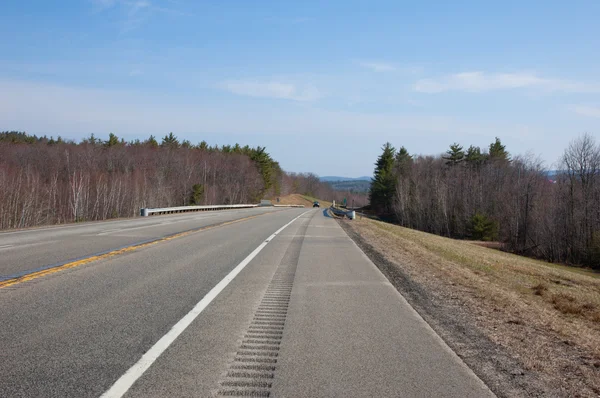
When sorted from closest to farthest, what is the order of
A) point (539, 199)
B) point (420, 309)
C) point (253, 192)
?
point (420, 309) → point (539, 199) → point (253, 192)

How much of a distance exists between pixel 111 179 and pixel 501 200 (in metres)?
58.1

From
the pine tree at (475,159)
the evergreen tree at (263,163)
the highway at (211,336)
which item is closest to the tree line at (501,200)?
the pine tree at (475,159)

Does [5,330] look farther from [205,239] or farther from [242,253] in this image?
[205,239]


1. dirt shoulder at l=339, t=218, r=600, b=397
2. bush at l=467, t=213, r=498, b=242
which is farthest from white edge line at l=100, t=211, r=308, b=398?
bush at l=467, t=213, r=498, b=242

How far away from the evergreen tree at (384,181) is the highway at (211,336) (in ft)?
317

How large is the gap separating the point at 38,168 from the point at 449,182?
216ft

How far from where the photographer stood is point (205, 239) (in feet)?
61.9

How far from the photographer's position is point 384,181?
108 m

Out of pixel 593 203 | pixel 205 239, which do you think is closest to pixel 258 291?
pixel 205 239

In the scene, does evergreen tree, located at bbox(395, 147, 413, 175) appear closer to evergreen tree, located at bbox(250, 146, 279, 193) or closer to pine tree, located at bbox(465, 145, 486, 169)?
pine tree, located at bbox(465, 145, 486, 169)

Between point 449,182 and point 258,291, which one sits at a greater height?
point 449,182

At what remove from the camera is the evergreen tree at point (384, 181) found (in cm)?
10626

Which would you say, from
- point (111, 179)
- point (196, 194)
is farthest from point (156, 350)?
point (196, 194)

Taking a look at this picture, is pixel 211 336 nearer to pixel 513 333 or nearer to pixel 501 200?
pixel 513 333
